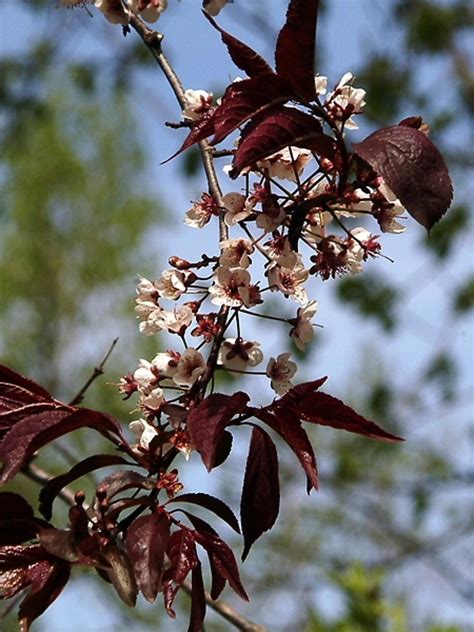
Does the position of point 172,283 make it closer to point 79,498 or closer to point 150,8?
point 79,498

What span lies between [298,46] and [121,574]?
412 millimetres

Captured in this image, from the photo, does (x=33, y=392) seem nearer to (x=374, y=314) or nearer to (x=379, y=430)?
(x=379, y=430)

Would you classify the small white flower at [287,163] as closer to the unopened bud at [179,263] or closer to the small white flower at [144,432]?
the unopened bud at [179,263]

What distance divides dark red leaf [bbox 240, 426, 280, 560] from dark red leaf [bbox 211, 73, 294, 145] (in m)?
0.25

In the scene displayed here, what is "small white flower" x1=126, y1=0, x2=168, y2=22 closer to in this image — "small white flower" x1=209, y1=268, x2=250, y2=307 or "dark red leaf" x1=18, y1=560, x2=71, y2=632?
"small white flower" x1=209, y1=268, x2=250, y2=307

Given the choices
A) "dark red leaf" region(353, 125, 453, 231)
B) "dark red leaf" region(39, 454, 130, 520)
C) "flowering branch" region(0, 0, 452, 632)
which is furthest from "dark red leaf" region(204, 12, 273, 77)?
"dark red leaf" region(39, 454, 130, 520)

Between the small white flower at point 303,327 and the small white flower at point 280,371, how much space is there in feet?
0.07

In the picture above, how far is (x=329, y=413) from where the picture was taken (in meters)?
0.77

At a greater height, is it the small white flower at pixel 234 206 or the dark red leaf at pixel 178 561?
the small white flower at pixel 234 206

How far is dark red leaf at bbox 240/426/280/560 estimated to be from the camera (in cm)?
76

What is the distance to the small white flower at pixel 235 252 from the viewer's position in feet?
2.55

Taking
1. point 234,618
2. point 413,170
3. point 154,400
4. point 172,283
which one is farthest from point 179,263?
point 234,618

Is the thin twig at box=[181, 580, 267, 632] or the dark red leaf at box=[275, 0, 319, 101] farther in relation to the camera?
the thin twig at box=[181, 580, 267, 632]

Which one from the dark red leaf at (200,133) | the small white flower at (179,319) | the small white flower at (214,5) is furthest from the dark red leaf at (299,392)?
the small white flower at (214,5)
